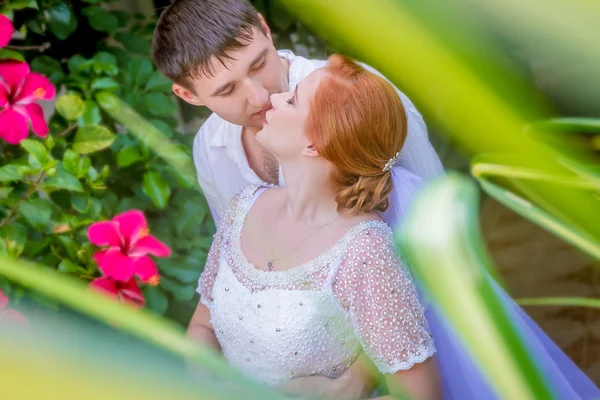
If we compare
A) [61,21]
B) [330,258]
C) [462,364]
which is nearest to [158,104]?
[61,21]

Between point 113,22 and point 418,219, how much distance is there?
1.37 meters

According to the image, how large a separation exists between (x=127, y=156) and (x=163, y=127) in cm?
10

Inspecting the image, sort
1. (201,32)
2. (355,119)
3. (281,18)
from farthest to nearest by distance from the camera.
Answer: (281,18) → (201,32) → (355,119)

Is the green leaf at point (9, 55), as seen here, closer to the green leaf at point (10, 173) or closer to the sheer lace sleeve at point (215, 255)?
the green leaf at point (10, 173)

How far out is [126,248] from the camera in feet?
3.50

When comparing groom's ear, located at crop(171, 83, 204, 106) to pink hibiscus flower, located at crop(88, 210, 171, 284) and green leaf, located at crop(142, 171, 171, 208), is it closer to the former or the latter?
pink hibiscus flower, located at crop(88, 210, 171, 284)

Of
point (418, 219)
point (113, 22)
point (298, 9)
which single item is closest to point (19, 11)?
point (113, 22)

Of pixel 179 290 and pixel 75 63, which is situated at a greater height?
pixel 75 63

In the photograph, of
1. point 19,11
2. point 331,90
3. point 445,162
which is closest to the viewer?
point 331,90

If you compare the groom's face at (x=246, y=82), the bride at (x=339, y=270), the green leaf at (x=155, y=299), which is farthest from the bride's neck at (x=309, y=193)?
the green leaf at (x=155, y=299)

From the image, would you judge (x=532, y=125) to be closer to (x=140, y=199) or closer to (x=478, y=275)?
(x=478, y=275)

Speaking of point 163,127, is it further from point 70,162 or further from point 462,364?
point 462,364

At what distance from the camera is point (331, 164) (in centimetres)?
96

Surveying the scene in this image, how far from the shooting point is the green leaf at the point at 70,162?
1.15m
